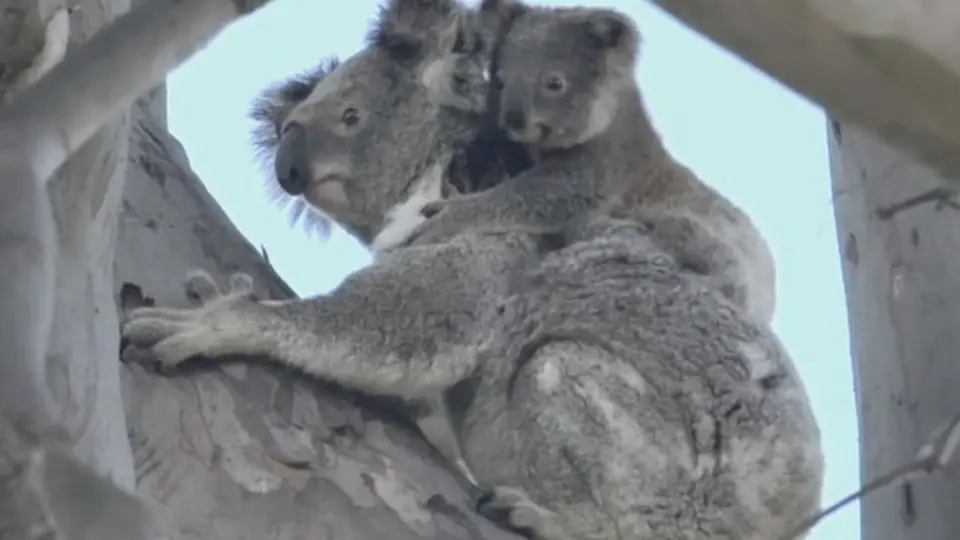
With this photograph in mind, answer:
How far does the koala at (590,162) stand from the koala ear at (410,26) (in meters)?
0.25

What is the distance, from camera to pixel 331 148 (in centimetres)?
363

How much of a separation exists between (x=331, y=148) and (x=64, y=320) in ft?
6.66

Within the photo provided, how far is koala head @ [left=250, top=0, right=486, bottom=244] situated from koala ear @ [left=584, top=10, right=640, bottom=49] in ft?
1.37

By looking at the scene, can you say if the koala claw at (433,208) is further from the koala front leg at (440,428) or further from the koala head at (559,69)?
the koala front leg at (440,428)

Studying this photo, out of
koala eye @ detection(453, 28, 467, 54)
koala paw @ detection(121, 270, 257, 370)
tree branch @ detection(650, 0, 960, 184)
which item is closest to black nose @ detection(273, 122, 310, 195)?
koala eye @ detection(453, 28, 467, 54)

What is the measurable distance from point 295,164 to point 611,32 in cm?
100

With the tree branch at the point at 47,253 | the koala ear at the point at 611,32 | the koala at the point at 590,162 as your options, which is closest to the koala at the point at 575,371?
the koala at the point at 590,162

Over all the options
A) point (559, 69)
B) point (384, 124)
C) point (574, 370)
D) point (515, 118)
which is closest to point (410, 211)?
point (384, 124)

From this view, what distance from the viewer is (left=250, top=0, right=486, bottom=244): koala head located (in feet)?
11.9

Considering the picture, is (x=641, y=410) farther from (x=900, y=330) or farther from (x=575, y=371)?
(x=900, y=330)

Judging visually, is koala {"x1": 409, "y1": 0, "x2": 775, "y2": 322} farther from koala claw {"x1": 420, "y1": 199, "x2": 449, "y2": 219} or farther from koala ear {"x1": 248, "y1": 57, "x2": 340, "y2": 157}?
koala ear {"x1": 248, "y1": 57, "x2": 340, "y2": 157}

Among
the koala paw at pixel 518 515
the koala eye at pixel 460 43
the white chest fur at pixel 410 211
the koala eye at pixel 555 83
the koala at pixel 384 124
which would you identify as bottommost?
the koala paw at pixel 518 515

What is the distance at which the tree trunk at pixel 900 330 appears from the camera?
3.18 metres

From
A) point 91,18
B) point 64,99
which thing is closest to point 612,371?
point 91,18
